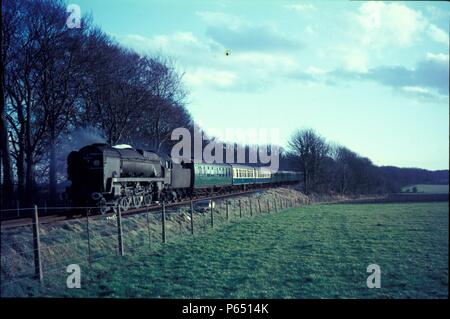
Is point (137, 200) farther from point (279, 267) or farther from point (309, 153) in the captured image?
point (309, 153)

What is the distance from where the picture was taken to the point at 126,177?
1880 cm

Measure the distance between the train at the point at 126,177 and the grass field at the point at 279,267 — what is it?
244 cm

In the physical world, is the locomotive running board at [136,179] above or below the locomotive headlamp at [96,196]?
above

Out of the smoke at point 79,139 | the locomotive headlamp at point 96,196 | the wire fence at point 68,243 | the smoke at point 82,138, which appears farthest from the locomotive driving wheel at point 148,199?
the smoke at point 82,138

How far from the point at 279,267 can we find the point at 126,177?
11076mm

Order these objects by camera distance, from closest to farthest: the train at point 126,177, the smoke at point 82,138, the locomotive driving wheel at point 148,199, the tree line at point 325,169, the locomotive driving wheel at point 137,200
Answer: the train at point 126,177, the locomotive driving wheel at point 137,200, the locomotive driving wheel at point 148,199, the smoke at point 82,138, the tree line at point 325,169

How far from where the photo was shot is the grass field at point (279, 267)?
25.6ft

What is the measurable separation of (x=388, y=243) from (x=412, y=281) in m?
4.80

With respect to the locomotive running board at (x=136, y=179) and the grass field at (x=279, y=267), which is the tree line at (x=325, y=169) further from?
the grass field at (x=279, y=267)

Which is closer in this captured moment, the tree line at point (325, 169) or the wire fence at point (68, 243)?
the wire fence at point (68, 243)

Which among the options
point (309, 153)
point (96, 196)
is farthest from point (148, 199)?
point (309, 153)

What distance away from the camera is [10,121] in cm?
2580
